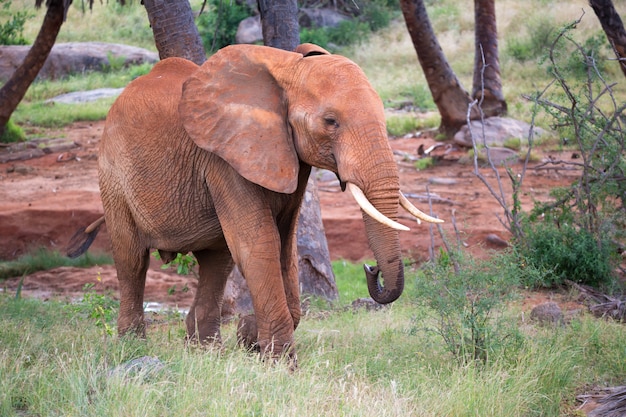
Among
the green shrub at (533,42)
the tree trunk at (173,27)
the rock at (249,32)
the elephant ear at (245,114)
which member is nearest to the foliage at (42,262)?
the tree trunk at (173,27)

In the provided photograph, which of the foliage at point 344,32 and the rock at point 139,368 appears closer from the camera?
the rock at point 139,368

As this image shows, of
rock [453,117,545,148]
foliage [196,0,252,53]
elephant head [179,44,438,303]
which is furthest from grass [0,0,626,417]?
foliage [196,0,252,53]

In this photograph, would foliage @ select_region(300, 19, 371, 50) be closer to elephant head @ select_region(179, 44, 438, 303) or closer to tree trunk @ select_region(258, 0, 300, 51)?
tree trunk @ select_region(258, 0, 300, 51)

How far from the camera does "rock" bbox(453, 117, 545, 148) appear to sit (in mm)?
16047

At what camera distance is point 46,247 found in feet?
38.4

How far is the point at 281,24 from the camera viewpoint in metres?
8.31

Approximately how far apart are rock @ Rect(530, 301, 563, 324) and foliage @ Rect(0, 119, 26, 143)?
12586mm

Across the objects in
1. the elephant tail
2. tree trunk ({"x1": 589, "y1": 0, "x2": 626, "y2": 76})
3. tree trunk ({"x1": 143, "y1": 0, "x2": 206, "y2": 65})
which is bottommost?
the elephant tail

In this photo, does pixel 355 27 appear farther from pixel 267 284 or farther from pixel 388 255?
pixel 388 255

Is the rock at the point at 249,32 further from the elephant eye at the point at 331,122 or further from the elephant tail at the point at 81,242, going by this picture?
the elephant eye at the point at 331,122

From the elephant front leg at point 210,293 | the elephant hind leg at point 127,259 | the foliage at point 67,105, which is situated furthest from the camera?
the foliage at point 67,105

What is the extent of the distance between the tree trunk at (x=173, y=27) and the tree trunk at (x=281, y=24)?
0.87m

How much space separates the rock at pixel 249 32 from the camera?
23.7 metres

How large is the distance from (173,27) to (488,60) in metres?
10.6
